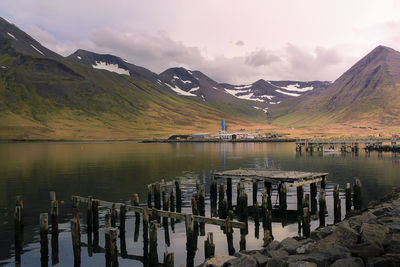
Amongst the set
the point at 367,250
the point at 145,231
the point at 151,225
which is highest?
the point at 367,250

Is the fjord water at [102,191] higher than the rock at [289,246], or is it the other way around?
the rock at [289,246]

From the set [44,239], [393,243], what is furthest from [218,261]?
[44,239]

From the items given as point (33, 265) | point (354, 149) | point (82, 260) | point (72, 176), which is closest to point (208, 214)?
point (82, 260)

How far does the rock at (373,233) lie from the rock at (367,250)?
30 cm

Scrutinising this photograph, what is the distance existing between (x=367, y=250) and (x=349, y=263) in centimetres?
131

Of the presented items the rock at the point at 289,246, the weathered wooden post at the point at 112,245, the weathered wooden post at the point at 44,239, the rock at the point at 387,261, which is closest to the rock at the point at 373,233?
the rock at the point at 387,261

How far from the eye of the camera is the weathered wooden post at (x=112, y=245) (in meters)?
18.8

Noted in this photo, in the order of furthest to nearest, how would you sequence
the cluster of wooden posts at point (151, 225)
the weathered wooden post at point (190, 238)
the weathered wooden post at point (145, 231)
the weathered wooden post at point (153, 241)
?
the weathered wooden post at point (145, 231) < the weathered wooden post at point (190, 238) < the cluster of wooden posts at point (151, 225) < the weathered wooden post at point (153, 241)

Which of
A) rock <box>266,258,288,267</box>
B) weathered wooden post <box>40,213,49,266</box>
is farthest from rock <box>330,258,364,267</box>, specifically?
weathered wooden post <box>40,213,49,266</box>

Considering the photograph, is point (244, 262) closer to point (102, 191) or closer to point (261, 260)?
point (261, 260)

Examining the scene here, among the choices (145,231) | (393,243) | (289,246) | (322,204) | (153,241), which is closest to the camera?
(393,243)

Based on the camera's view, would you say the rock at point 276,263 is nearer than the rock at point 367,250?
No

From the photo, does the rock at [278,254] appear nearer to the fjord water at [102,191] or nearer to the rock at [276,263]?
the rock at [276,263]

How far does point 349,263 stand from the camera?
12844 millimetres
